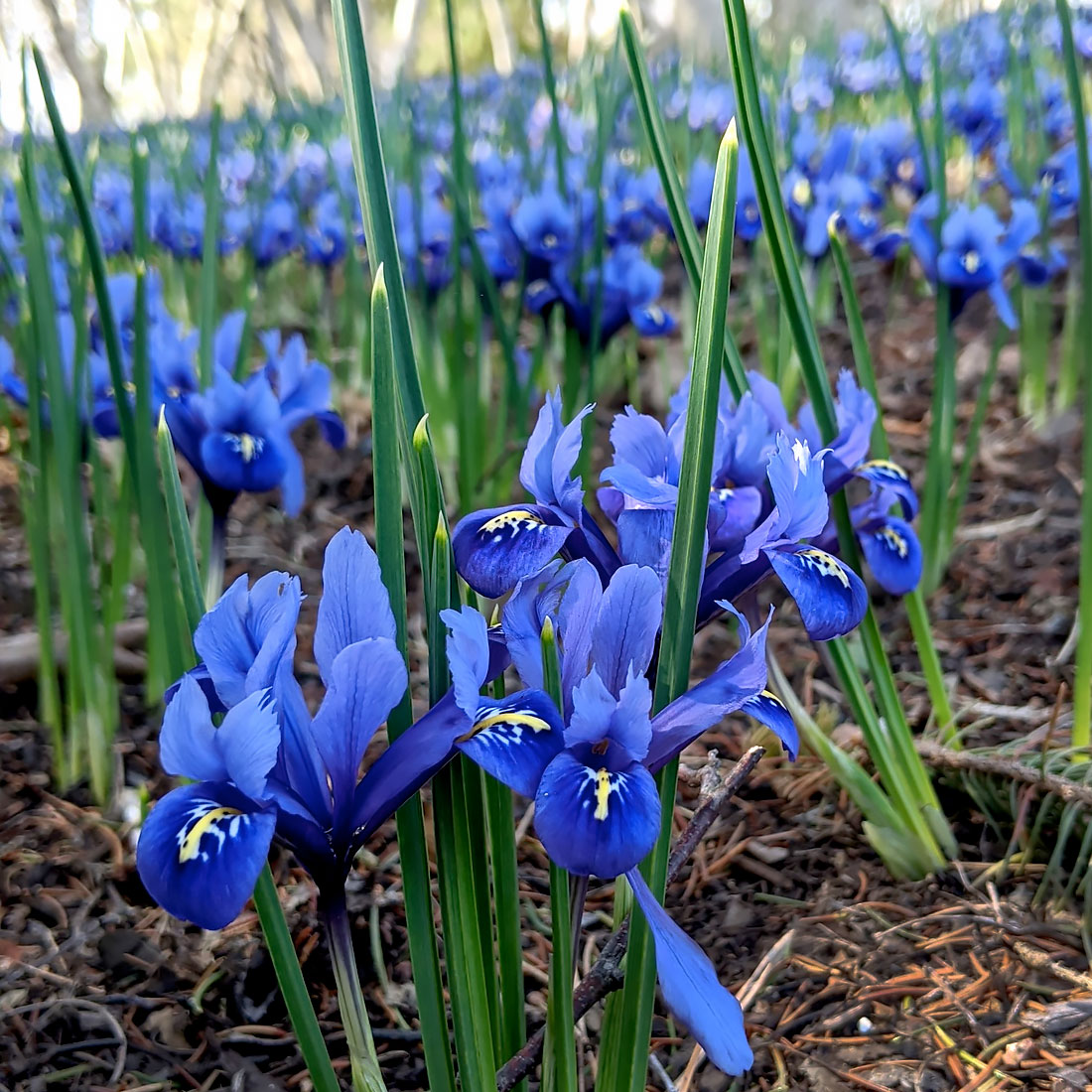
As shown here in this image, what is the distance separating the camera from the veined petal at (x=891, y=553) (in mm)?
1399

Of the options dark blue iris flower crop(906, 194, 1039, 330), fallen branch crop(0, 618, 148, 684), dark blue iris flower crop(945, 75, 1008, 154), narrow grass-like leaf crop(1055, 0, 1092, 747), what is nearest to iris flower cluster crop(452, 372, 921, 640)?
narrow grass-like leaf crop(1055, 0, 1092, 747)

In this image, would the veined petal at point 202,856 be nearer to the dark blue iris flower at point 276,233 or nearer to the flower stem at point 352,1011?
the flower stem at point 352,1011

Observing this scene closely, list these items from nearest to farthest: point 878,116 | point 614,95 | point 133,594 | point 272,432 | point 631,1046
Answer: point 631,1046 → point 272,432 → point 614,95 → point 133,594 → point 878,116

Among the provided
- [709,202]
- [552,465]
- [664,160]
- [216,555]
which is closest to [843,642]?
[552,465]

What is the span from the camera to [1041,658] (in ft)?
6.99

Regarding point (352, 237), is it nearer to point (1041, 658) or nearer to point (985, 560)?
point (985, 560)

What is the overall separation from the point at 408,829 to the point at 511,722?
171 millimetres

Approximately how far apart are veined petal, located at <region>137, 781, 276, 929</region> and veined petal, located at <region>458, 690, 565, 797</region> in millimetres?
162

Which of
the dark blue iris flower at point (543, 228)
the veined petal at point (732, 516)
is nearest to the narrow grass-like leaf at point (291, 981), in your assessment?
the veined petal at point (732, 516)

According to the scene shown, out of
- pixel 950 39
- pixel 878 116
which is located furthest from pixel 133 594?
pixel 950 39

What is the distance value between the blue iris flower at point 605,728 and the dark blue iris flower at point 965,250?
1.56 metres

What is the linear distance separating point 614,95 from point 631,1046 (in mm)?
2159

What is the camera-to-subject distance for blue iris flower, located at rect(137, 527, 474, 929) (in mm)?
758

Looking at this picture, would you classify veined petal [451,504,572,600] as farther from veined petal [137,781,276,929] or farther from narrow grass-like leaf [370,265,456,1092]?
veined petal [137,781,276,929]
